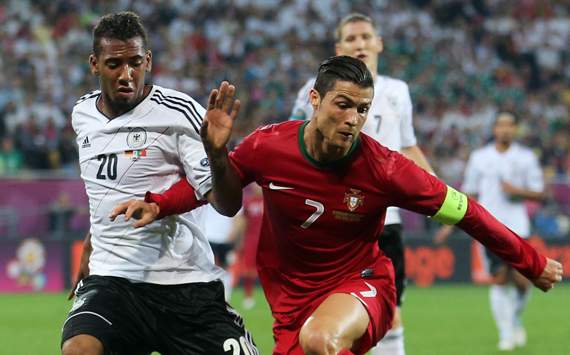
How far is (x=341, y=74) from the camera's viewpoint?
526 cm

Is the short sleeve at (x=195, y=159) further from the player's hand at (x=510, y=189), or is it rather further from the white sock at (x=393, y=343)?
the player's hand at (x=510, y=189)

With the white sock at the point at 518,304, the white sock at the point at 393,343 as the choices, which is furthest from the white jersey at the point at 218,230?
the white sock at the point at 393,343

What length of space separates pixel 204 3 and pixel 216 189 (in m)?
19.3

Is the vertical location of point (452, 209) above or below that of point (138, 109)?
below

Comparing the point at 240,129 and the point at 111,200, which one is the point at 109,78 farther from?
the point at 240,129

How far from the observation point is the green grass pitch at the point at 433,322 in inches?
409

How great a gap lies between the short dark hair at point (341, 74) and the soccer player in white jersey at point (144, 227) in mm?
641

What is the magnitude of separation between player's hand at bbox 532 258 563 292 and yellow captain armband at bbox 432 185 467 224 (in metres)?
0.53

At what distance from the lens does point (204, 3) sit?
2391 cm

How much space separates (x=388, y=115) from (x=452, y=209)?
220 cm

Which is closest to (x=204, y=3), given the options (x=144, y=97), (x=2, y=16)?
(x=2, y=16)

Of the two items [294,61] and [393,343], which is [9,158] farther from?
[393,343]

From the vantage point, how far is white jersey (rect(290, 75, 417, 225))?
728 centimetres

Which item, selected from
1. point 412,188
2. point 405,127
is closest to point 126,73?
point 412,188
